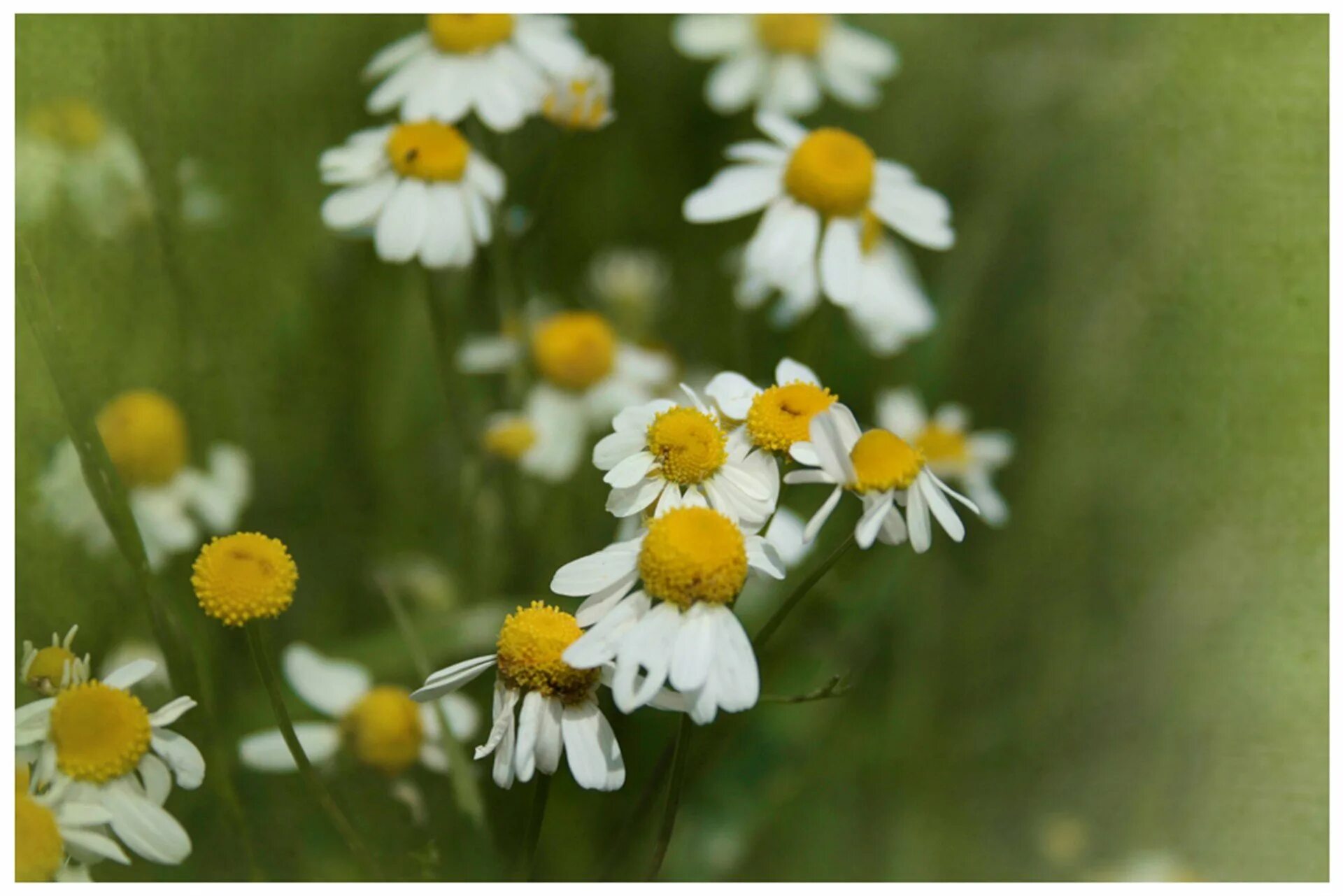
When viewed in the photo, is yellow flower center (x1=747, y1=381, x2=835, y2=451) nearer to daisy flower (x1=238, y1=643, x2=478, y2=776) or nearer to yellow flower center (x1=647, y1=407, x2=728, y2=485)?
yellow flower center (x1=647, y1=407, x2=728, y2=485)

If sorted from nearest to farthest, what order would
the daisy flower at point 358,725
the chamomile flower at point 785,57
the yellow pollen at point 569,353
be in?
the daisy flower at point 358,725
the yellow pollen at point 569,353
the chamomile flower at point 785,57

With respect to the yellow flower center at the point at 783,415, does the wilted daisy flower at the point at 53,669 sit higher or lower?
lower

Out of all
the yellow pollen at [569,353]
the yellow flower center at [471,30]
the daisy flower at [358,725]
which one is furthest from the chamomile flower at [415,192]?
the daisy flower at [358,725]

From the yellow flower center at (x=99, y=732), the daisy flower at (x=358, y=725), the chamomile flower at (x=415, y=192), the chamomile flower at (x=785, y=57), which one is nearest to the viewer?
the yellow flower center at (x=99, y=732)

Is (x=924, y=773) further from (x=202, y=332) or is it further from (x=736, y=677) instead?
(x=202, y=332)

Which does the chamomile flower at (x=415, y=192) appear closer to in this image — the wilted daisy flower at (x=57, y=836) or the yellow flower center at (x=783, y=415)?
the yellow flower center at (x=783, y=415)

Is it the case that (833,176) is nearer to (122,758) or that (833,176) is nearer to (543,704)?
(543,704)

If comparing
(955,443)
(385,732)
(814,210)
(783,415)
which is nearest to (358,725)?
(385,732)
